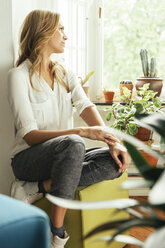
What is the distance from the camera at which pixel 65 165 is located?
4.99ft

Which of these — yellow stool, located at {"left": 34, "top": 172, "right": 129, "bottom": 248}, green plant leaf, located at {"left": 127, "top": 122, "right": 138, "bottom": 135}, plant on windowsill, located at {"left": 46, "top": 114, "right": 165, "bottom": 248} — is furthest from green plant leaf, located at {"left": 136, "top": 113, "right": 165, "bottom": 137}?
green plant leaf, located at {"left": 127, "top": 122, "right": 138, "bottom": 135}

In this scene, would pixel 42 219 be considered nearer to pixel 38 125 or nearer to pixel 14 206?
pixel 14 206

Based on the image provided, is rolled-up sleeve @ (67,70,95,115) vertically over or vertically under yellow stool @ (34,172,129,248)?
over

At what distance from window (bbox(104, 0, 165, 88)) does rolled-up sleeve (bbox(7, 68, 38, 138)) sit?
1307mm

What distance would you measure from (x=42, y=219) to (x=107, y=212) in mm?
968

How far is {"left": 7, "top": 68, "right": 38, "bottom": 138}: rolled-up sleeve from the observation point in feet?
5.67

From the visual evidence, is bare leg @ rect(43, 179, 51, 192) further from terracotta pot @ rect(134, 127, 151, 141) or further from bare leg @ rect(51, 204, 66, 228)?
terracotta pot @ rect(134, 127, 151, 141)

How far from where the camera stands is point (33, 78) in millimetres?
1884

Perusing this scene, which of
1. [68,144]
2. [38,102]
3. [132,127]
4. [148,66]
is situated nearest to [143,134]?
[132,127]

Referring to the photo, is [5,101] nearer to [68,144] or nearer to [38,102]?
[38,102]

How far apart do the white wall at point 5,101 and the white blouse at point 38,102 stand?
4.4 inches

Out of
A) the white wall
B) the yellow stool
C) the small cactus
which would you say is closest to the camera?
the yellow stool

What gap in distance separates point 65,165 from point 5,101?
0.62 m

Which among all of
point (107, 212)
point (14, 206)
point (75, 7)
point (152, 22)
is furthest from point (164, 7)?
point (14, 206)
